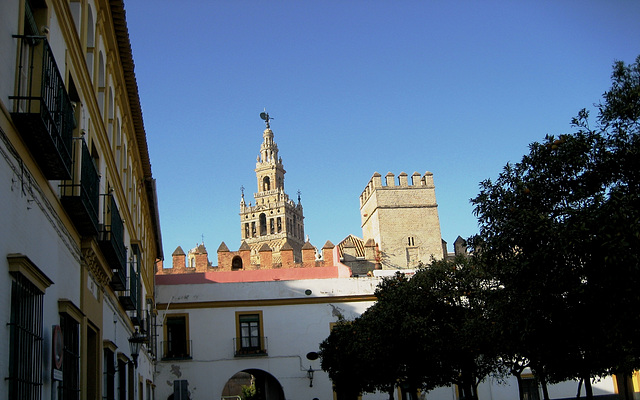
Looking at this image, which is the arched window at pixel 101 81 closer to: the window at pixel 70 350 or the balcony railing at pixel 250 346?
the window at pixel 70 350

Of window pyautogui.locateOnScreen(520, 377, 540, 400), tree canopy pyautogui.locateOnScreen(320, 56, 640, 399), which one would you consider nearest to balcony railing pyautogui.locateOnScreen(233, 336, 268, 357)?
window pyautogui.locateOnScreen(520, 377, 540, 400)

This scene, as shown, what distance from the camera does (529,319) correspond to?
43.0 feet

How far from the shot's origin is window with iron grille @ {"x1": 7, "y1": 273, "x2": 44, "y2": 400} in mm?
6664

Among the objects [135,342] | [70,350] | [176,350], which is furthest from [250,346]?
[70,350]

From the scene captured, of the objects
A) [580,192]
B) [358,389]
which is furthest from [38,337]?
[358,389]

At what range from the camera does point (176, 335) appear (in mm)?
33469

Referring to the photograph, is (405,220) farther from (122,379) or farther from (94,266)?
(94,266)

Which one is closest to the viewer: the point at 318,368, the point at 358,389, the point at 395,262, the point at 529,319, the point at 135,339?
the point at 529,319

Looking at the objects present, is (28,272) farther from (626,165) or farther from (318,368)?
(318,368)

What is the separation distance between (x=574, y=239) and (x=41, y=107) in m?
8.03

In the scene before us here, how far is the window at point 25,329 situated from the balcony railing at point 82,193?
1.89m

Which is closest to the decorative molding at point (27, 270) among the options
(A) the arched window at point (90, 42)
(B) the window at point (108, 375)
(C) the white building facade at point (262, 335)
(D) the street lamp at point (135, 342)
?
(A) the arched window at point (90, 42)

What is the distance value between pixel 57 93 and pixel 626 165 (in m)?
8.63

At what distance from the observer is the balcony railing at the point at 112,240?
12.1m
